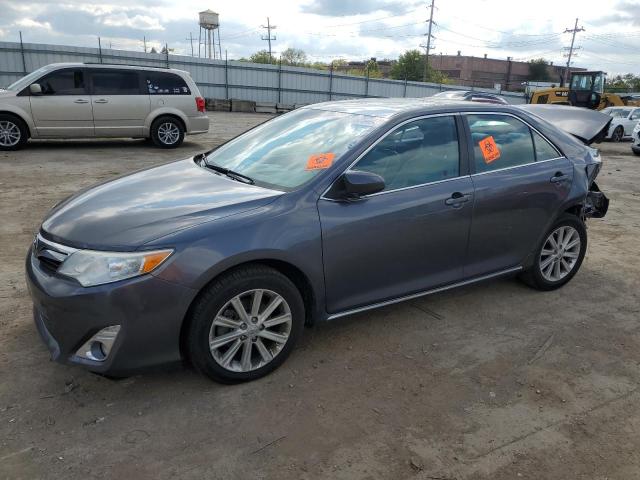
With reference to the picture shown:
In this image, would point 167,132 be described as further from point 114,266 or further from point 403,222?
point 114,266

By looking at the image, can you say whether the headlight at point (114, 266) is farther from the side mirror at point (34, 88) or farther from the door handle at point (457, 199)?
the side mirror at point (34, 88)

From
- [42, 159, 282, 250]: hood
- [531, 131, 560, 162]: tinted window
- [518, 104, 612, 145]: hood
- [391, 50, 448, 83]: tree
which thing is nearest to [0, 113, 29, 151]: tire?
[42, 159, 282, 250]: hood

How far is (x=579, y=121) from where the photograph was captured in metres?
5.30

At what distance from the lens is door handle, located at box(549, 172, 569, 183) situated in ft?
14.0

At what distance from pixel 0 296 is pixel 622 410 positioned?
173 inches

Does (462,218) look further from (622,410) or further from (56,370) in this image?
(56,370)

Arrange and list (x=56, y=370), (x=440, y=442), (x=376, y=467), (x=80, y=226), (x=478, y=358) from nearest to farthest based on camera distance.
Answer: (x=376, y=467)
(x=440, y=442)
(x=80, y=226)
(x=56, y=370)
(x=478, y=358)

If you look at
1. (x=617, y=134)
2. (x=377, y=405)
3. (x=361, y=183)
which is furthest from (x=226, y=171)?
(x=617, y=134)

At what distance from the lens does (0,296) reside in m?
4.09

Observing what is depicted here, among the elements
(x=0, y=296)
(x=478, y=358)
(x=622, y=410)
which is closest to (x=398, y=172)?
(x=478, y=358)

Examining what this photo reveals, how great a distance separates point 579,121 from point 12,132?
10.4 m

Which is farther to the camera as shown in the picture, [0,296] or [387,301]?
[0,296]

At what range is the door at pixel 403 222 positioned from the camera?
3256mm

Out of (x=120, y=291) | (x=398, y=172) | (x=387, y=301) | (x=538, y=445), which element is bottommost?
(x=538, y=445)
